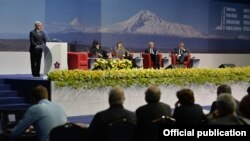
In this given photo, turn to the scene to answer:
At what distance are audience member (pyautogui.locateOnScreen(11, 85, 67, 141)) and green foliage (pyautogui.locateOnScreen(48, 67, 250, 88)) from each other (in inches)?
169

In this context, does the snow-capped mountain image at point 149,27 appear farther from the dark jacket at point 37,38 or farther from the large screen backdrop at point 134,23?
the dark jacket at point 37,38

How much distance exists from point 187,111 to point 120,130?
33.7 inches

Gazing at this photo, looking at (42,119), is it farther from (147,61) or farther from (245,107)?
(147,61)

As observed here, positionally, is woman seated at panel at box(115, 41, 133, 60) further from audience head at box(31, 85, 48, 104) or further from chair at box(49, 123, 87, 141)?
chair at box(49, 123, 87, 141)

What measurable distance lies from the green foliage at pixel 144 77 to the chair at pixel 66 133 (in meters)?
4.72

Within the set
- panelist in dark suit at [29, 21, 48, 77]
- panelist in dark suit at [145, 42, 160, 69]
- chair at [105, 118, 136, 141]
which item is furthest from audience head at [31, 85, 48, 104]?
panelist in dark suit at [145, 42, 160, 69]

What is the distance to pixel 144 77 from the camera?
381 inches

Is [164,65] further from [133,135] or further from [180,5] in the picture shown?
[133,135]

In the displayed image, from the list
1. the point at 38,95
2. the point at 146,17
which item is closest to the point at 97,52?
the point at 146,17

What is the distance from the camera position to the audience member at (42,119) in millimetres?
3926

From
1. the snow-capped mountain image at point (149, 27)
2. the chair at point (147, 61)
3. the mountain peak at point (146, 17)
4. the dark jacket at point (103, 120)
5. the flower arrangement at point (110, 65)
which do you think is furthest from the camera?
the mountain peak at point (146, 17)

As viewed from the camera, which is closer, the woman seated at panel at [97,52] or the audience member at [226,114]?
the audience member at [226,114]

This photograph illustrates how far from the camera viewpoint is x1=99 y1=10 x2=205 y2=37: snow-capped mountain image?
14133 millimetres

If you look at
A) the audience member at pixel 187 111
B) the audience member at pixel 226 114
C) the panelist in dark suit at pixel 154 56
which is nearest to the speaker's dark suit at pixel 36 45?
the panelist in dark suit at pixel 154 56
